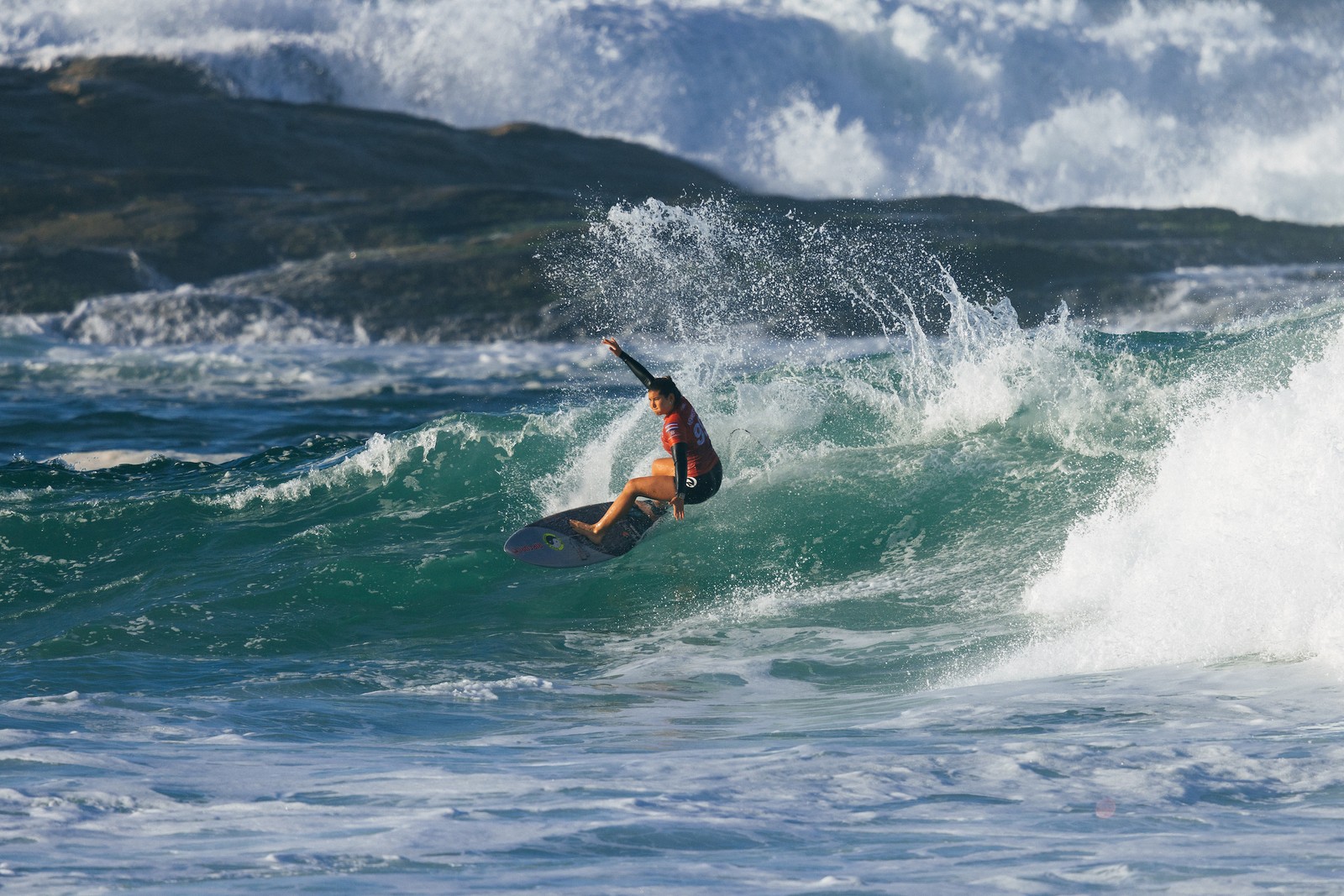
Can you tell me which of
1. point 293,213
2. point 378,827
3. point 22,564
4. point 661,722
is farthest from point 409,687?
point 293,213

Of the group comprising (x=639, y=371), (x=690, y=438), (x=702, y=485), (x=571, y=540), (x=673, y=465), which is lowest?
(x=571, y=540)

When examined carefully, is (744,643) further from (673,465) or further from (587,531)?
(587,531)

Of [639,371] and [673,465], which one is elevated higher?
[639,371]

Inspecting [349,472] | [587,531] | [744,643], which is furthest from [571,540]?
[349,472]

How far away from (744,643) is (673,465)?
1980mm

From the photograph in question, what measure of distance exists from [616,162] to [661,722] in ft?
149

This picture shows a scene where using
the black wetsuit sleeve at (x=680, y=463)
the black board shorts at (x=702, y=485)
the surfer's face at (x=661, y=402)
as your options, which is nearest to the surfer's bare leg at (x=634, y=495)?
the black board shorts at (x=702, y=485)

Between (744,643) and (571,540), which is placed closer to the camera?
(744,643)

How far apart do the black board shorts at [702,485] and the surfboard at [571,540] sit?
0.43m

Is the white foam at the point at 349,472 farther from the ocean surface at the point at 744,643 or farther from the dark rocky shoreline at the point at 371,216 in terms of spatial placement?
the dark rocky shoreline at the point at 371,216

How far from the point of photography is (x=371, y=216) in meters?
39.0

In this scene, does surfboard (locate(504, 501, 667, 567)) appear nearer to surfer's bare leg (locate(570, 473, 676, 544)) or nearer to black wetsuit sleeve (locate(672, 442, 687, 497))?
surfer's bare leg (locate(570, 473, 676, 544))

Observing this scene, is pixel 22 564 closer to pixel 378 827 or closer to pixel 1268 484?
pixel 378 827

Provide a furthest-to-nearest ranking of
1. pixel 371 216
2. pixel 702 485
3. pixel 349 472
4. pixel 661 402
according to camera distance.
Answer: pixel 371 216
pixel 349 472
pixel 702 485
pixel 661 402
